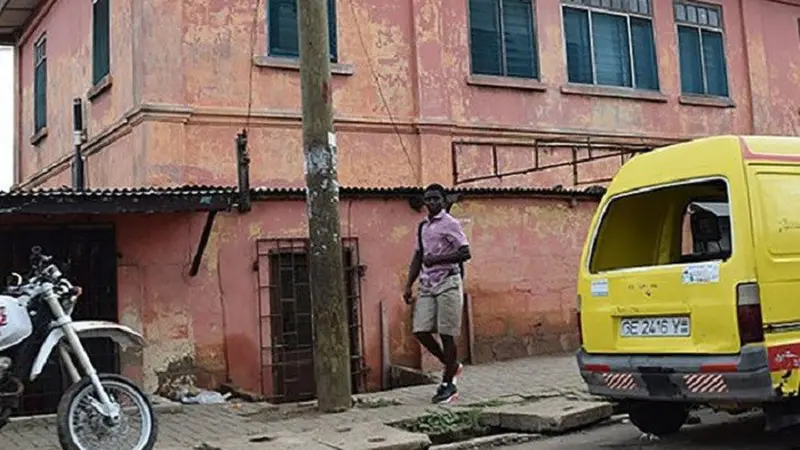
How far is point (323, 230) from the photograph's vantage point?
8.36 m

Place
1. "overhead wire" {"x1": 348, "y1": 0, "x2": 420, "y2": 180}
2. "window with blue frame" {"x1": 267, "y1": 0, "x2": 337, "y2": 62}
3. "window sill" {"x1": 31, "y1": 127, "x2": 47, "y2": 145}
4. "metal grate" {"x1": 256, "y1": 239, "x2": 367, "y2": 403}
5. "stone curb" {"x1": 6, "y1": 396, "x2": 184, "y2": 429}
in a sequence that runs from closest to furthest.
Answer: "stone curb" {"x1": 6, "y1": 396, "x2": 184, "y2": 429} → "metal grate" {"x1": 256, "y1": 239, "x2": 367, "y2": 403} → "window with blue frame" {"x1": 267, "y1": 0, "x2": 337, "y2": 62} → "overhead wire" {"x1": 348, "y1": 0, "x2": 420, "y2": 180} → "window sill" {"x1": 31, "y1": 127, "x2": 47, "y2": 145}

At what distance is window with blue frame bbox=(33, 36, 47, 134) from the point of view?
685 inches

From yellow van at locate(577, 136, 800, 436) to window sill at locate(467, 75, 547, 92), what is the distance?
7463mm

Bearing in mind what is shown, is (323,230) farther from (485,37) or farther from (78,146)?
(78,146)

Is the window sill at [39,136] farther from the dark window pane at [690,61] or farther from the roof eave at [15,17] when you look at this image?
the dark window pane at [690,61]

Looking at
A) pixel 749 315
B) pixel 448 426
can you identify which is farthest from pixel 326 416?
pixel 749 315

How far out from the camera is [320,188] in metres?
8.36

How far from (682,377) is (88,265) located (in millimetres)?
5982

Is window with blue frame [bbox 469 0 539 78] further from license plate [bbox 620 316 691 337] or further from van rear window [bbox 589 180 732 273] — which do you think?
license plate [bbox 620 316 691 337]

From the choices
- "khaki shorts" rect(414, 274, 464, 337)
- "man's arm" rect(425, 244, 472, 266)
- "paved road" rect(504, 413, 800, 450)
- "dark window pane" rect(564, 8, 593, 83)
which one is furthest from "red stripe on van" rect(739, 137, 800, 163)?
"dark window pane" rect(564, 8, 593, 83)

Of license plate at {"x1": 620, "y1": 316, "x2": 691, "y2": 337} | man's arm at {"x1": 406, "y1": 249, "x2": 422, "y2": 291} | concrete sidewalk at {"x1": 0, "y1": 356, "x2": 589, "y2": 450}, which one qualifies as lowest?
concrete sidewalk at {"x1": 0, "y1": 356, "x2": 589, "y2": 450}

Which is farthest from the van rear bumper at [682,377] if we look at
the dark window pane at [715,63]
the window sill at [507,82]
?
the dark window pane at [715,63]

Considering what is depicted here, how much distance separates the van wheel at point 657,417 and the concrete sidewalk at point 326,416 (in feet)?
5.10

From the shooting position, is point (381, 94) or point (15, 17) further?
point (15, 17)
